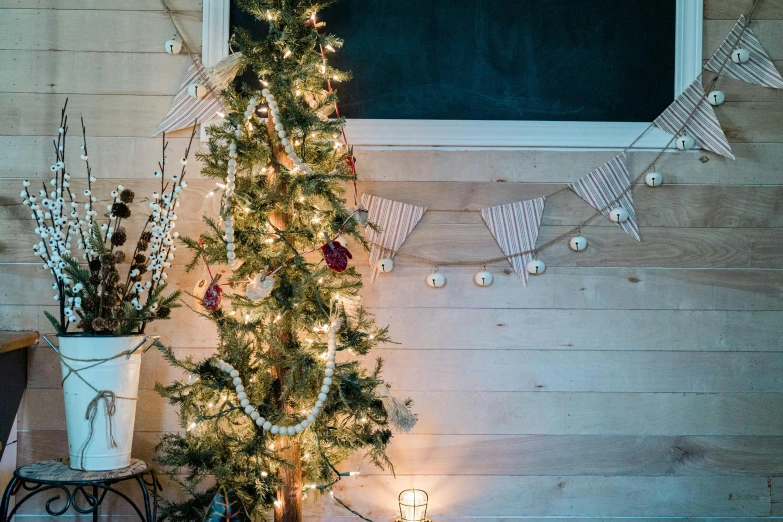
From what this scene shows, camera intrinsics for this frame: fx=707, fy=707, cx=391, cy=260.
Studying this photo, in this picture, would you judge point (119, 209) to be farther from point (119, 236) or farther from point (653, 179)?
point (653, 179)

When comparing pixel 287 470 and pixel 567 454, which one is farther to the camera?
pixel 567 454

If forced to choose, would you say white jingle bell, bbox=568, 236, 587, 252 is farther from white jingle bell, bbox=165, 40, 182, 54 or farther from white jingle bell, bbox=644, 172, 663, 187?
white jingle bell, bbox=165, 40, 182, 54

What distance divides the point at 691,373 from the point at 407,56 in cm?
134

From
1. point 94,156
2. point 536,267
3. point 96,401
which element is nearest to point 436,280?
point 536,267

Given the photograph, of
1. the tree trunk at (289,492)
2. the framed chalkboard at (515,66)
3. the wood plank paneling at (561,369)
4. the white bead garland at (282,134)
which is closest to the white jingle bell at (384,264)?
the wood plank paneling at (561,369)

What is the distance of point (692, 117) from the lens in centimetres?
222

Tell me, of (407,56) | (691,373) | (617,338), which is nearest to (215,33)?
(407,56)

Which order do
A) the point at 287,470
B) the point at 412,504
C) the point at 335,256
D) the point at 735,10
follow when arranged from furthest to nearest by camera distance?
1. the point at 735,10
2. the point at 412,504
3. the point at 287,470
4. the point at 335,256

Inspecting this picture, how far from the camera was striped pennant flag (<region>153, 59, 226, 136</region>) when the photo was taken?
7.13 feet

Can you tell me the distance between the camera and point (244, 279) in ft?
6.17

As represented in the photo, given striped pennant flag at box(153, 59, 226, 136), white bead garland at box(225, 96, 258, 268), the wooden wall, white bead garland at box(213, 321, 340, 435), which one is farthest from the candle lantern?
striped pennant flag at box(153, 59, 226, 136)

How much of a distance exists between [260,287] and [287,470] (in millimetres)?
493

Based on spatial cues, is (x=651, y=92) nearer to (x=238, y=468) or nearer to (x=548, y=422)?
(x=548, y=422)

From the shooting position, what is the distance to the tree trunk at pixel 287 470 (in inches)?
72.6
